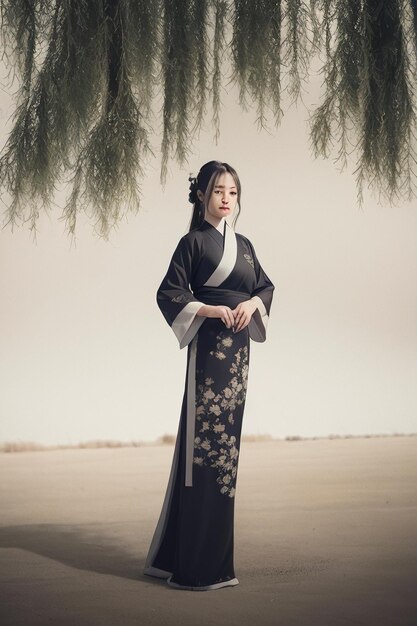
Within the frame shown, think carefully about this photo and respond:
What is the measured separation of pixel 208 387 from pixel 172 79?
3.85ft

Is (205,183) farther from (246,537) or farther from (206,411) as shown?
(246,537)

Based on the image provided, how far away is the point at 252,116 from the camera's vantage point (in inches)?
177

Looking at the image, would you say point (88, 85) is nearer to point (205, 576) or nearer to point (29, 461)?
point (205, 576)

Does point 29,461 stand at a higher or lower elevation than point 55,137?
lower

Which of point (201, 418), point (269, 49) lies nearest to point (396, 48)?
point (269, 49)

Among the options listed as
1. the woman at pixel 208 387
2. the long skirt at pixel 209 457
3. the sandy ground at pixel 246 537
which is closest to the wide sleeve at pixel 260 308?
the woman at pixel 208 387

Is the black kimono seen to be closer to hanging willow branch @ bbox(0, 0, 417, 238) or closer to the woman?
the woman

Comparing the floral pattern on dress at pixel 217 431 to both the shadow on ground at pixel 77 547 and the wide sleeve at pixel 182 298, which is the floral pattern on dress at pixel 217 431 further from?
the shadow on ground at pixel 77 547

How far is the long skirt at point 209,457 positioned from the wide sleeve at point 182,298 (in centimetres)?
3

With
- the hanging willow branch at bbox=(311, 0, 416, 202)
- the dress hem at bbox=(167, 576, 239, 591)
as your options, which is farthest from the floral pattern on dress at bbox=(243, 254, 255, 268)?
the dress hem at bbox=(167, 576, 239, 591)

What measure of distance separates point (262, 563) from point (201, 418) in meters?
0.51

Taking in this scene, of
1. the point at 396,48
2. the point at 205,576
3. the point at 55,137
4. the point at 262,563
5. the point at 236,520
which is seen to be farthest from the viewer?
the point at 236,520

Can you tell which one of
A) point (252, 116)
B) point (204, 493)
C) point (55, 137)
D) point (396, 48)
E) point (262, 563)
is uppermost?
point (252, 116)

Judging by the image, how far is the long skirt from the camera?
7.40 ft
